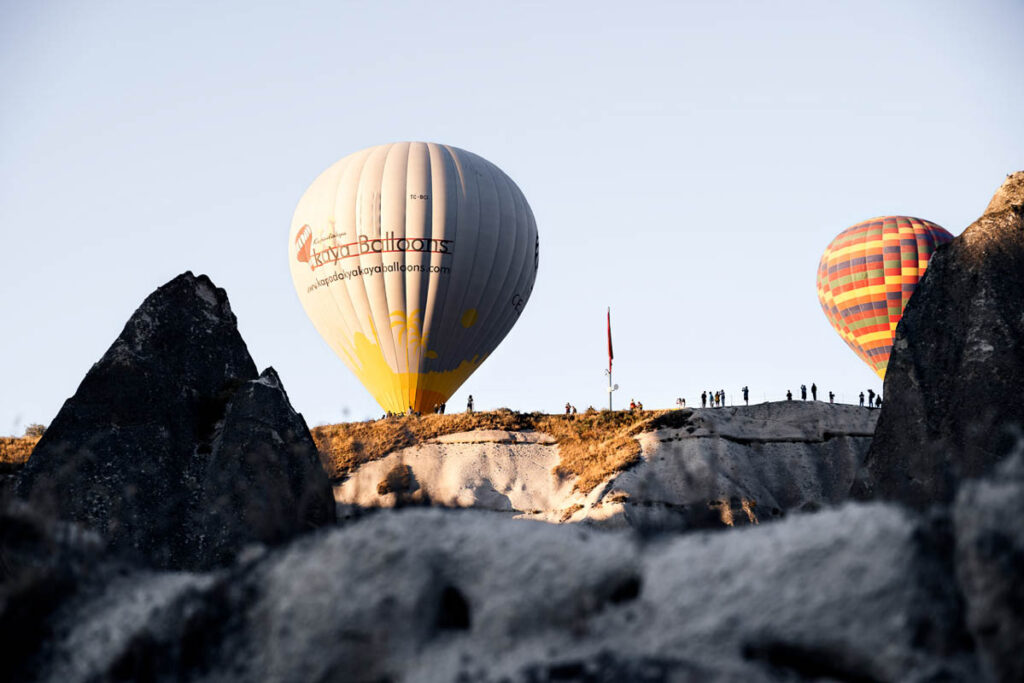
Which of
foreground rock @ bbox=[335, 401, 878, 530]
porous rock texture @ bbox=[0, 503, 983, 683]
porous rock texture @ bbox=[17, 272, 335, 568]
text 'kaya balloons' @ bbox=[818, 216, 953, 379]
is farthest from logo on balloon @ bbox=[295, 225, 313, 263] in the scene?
porous rock texture @ bbox=[0, 503, 983, 683]

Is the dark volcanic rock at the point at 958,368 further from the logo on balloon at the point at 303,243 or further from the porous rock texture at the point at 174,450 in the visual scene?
the logo on balloon at the point at 303,243

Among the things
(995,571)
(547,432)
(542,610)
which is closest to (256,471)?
(542,610)

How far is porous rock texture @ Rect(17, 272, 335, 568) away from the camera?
45.7 feet

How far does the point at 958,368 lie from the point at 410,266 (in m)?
31.9

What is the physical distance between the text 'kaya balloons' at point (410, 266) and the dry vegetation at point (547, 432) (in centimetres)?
770

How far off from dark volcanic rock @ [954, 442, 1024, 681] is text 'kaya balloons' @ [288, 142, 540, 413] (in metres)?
38.7

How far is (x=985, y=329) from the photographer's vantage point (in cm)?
1505

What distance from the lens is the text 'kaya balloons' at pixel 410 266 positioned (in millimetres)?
45094

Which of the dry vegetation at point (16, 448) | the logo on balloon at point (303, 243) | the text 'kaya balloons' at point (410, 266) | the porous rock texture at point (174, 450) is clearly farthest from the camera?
the logo on balloon at point (303, 243)

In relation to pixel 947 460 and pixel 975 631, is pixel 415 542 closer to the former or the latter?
pixel 975 631

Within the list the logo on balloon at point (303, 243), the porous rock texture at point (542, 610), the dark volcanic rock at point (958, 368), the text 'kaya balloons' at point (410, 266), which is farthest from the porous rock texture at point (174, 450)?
the logo on balloon at point (303, 243)

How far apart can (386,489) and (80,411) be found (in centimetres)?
1557

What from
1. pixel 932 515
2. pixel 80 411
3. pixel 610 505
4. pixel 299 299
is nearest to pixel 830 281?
pixel 299 299

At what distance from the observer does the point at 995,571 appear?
261 inches
